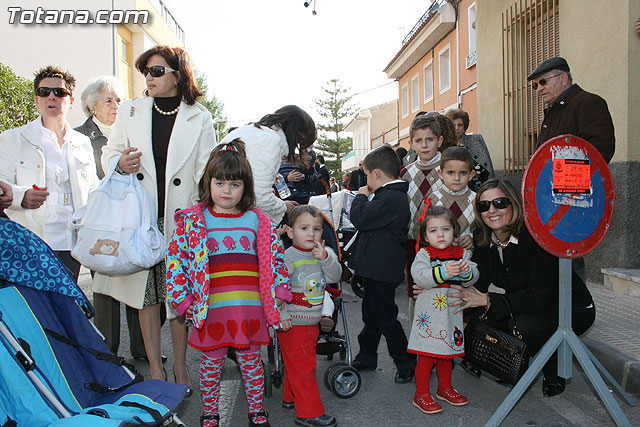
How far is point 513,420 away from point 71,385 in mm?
2563

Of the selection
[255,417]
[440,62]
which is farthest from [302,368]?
[440,62]

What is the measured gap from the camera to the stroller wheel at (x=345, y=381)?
3.65 metres

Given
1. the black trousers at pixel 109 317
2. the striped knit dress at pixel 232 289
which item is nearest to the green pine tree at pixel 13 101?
the black trousers at pixel 109 317

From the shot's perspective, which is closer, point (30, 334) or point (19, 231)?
point (30, 334)

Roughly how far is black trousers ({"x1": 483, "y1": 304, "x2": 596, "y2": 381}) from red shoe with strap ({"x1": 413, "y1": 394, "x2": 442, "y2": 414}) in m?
0.67

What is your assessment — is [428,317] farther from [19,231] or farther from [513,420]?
[19,231]

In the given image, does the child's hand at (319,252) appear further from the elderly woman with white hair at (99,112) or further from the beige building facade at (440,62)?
the beige building facade at (440,62)

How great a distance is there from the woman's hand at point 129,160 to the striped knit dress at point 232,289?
0.66 meters

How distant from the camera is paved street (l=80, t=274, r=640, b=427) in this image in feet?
10.9

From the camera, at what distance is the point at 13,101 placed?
1512 cm

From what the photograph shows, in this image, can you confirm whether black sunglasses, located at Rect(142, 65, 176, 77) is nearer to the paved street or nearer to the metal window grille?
the paved street

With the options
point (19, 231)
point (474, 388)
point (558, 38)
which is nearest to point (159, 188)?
point (19, 231)

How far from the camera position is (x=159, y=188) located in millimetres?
3666

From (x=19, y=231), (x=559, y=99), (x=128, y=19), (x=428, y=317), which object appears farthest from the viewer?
(x=128, y=19)
